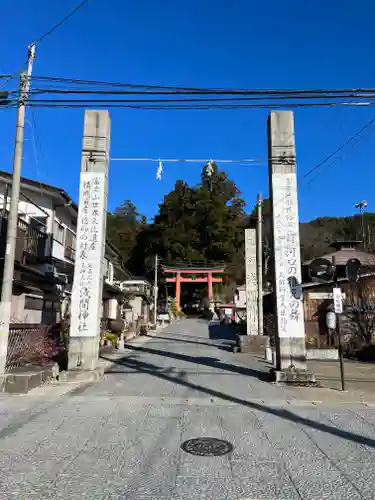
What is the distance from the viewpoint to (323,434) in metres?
5.73

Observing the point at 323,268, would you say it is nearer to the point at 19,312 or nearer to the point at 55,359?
the point at 55,359

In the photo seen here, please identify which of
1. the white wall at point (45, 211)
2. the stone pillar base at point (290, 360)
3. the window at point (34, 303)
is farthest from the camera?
the white wall at point (45, 211)

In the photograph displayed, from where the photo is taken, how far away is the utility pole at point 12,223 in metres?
9.01

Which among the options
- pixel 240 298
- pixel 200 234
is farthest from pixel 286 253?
pixel 200 234

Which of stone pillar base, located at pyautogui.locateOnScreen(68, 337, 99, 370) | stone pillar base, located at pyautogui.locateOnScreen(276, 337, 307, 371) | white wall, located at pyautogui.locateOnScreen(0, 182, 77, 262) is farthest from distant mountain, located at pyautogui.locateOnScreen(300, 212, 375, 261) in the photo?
stone pillar base, located at pyautogui.locateOnScreen(68, 337, 99, 370)

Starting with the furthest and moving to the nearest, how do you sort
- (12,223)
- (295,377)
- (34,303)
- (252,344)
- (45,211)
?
1. (252,344)
2. (45,211)
3. (34,303)
4. (295,377)
5. (12,223)

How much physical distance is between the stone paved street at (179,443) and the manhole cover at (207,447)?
0.13 metres

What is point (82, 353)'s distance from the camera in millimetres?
10477

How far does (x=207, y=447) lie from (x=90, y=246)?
730cm

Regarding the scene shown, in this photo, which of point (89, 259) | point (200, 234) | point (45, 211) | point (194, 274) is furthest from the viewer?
point (200, 234)

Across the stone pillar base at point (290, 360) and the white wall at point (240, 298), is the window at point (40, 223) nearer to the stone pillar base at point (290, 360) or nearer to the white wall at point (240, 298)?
the stone pillar base at point (290, 360)

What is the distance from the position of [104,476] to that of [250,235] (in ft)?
60.0

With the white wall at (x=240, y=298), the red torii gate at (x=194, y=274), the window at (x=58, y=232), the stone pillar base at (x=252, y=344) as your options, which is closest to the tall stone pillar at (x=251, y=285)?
the stone pillar base at (x=252, y=344)

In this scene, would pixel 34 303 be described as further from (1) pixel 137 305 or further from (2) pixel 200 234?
(2) pixel 200 234
